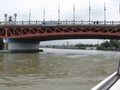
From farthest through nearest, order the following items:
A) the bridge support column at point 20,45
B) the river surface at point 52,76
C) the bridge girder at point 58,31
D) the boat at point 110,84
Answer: the bridge support column at point 20,45 < the bridge girder at point 58,31 < the river surface at point 52,76 < the boat at point 110,84

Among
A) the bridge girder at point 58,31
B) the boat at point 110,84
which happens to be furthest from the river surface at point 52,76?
the bridge girder at point 58,31

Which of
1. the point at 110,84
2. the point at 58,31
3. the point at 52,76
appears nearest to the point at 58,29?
the point at 58,31

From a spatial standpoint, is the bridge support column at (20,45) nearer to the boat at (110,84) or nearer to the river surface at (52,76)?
the river surface at (52,76)

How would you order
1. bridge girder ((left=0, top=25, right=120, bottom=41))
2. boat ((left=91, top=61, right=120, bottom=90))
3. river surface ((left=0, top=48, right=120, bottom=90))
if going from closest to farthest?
boat ((left=91, top=61, right=120, bottom=90)) → river surface ((left=0, top=48, right=120, bottom=90)) → bridge girder ((left=0, top=25, right=120, bottom=41))

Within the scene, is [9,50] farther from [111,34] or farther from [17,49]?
[111,34]

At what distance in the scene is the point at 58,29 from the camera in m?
85.3

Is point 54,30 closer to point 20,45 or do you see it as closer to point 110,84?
point 20,45

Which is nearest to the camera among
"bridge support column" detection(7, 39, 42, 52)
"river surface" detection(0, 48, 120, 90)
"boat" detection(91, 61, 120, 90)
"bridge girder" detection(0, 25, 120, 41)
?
"boat" detection(91, 61, 120, 90)

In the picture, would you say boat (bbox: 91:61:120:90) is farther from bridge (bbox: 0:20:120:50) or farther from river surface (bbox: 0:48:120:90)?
bridge (bbox: 0:20:120:50)

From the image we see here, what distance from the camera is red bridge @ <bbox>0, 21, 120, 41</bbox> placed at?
81.8 meters

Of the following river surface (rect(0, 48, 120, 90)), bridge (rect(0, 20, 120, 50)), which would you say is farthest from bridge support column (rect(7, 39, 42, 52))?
river surface (rect(0, 48, 120, 90))

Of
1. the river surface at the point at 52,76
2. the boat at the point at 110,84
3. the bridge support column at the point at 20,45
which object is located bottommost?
the bridge support column at the point at 20,45

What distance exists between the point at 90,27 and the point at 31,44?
29244 mm

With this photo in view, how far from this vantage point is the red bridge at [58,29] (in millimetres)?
81750
